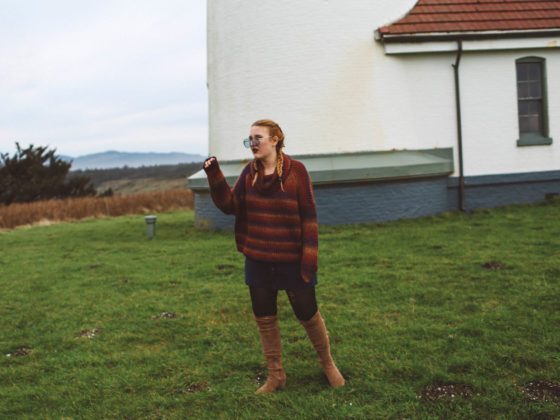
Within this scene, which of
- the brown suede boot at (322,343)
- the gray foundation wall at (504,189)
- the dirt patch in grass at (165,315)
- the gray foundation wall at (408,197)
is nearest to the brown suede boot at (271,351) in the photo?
the brown suede boot at (322,343)

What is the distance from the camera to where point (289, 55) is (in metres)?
11.9

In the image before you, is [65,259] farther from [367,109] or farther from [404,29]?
[404,29]

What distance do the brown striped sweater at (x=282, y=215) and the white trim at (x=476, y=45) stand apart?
9489 millimetres

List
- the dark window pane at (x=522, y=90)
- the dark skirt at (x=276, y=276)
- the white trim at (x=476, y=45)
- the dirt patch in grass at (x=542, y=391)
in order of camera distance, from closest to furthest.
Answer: the dirt patch in grass at (x=542, y=391), the dark skirt at (x=276, y=276), the white trim at (x=476, y=45), the dark window pane at (x=522, y=90)

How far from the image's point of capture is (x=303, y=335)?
15.7ft

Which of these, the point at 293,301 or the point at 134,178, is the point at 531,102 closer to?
the point at 293,301

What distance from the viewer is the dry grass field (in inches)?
878

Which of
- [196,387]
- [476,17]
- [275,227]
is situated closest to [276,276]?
[275,227]

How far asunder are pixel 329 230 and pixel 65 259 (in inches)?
226

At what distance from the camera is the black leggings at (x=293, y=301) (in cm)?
347

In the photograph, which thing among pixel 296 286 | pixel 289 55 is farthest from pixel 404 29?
pixel 296 286

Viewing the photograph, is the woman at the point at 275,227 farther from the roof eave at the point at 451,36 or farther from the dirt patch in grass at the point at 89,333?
the roof eave at the point at 451,36

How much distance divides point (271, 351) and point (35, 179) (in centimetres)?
3751

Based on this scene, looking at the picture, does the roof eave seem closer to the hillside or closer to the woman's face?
the woman's face
